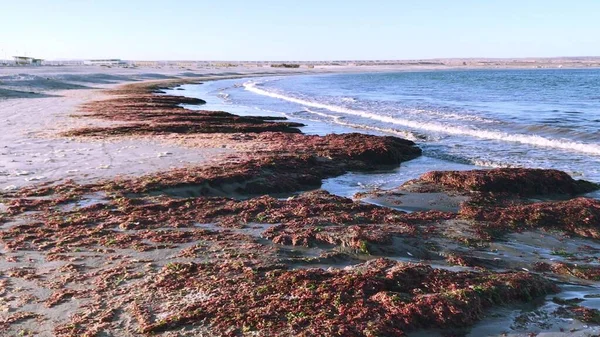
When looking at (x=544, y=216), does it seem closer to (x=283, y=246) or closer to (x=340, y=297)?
(x=283, y=246)

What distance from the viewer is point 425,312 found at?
19.4ft

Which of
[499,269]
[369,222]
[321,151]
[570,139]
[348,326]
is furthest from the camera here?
[570,139]

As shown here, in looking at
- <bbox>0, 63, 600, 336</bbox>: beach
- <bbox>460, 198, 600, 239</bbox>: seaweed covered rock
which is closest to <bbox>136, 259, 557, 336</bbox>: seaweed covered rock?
<bbox>0, 63, 600, 336</bbox>: beach

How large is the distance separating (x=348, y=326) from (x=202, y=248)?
3.39 metres

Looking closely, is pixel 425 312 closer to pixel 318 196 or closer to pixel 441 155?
pixel 318 196

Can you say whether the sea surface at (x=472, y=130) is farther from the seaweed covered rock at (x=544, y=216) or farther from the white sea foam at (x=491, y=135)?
the seaweed covered rock at (x=544, y=216)

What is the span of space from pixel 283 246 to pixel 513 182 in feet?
23.3

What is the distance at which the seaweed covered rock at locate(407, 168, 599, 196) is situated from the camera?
12.4 metres

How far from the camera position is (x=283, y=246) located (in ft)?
27.5

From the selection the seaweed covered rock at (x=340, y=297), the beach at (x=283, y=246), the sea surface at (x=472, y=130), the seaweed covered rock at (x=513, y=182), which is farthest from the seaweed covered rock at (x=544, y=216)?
the sea surface at (x=472, y=130)

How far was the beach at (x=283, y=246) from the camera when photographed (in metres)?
5.92

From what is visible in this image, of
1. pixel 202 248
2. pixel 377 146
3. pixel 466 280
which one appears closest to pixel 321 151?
pixel 377 146

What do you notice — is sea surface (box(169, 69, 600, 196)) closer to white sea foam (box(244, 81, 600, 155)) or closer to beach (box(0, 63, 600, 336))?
white sea foam (box(244, 81, 600, 155))

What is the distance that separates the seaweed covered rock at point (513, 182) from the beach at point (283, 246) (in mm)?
41
